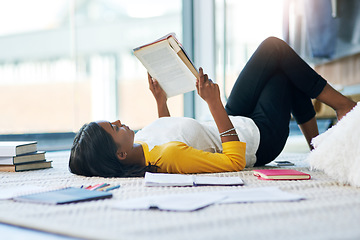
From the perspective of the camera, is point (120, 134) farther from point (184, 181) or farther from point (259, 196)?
point (259, 196)

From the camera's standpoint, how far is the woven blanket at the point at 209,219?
72cm

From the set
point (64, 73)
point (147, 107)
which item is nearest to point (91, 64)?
point (64, 73)

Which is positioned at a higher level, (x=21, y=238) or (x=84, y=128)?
(x=84, y=128)

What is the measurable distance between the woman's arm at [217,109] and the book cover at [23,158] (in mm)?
866

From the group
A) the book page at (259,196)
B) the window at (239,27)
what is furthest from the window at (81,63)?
the book page at (259,196)

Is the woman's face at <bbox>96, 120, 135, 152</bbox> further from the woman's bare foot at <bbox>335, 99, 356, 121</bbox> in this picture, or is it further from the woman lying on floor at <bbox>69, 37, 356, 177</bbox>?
the woman's bare foot at <bbox>335, 99, 356, 121</bbox>

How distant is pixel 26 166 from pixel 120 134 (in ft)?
2.12

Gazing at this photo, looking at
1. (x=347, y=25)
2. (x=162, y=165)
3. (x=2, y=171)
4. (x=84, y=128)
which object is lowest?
(x=2, y=171)

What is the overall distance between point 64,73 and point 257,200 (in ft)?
19.6

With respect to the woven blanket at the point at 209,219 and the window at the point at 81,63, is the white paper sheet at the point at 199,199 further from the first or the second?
the window at the point at 81,63

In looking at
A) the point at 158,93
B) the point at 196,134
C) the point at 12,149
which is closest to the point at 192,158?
the point at 196,134

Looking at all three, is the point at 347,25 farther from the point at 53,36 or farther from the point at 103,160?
the point at 53,36

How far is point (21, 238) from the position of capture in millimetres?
769

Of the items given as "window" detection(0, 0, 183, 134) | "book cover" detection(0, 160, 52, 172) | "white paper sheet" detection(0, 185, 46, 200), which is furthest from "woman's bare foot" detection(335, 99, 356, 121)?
"window" detection(0, 0, 183, 134)
